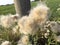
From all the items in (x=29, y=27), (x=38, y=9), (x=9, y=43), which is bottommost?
(x=9, y=43)

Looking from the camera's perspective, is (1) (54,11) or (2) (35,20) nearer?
(2) (35,20)

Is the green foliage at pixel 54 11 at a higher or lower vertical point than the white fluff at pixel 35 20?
lower

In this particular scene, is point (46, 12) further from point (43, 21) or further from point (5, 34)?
point (5, 34)

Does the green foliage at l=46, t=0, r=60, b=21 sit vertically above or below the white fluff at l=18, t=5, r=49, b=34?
below

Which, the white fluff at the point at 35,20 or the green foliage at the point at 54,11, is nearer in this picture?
the white fluff at the point at 35,20

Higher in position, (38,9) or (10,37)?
(38,9)

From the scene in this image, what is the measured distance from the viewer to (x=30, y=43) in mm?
1931

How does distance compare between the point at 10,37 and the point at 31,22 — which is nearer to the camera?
the point at 31,22

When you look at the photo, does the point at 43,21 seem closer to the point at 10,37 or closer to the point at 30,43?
the point at 30,43

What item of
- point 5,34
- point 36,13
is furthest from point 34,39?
point 5,34

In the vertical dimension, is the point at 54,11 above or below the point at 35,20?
below

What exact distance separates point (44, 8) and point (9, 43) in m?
0.41

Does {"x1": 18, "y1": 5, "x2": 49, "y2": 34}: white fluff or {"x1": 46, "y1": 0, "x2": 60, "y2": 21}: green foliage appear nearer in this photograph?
{"x1": 18, "y1": 5, "x2": 49, "y2": 34}: white fluff

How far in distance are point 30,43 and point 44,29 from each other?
0.54 feet
